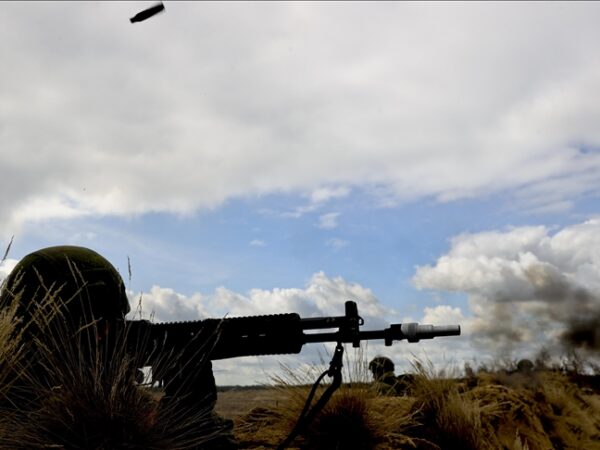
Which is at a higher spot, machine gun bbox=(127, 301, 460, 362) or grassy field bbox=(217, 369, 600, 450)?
machine gun bbox=(127, 301, 460, 362)

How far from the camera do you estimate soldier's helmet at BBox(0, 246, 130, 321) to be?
8.79 m

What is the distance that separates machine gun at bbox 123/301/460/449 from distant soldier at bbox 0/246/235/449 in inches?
8.2

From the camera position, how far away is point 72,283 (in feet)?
30.0

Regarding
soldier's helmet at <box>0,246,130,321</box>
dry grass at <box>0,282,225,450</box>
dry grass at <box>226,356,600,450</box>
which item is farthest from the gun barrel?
soldier's helmet at <box>0,246,130,321</box>

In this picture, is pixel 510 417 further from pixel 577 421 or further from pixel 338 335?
pixel 338 335

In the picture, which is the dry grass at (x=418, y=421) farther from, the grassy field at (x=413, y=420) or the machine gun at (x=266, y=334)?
the machine gun at (x=266, y=334)

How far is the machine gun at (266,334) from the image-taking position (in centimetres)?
778

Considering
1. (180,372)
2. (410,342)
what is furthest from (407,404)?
(180,372)

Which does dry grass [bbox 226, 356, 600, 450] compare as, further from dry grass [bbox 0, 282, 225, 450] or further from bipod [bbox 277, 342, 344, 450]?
dry grass [bbox 0, 282, 225, 450]

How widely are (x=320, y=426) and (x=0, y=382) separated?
3.43m

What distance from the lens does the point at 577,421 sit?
13.6 metres

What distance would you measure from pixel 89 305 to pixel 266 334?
1.95m

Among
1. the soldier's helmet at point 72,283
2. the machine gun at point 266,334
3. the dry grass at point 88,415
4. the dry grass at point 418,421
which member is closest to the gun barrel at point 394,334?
the machine gun at point 266,334

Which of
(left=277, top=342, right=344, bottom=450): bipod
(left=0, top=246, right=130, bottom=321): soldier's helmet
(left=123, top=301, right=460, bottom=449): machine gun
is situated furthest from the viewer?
(left=0, top=246, right=130, bottom=321): soldier's helmet
